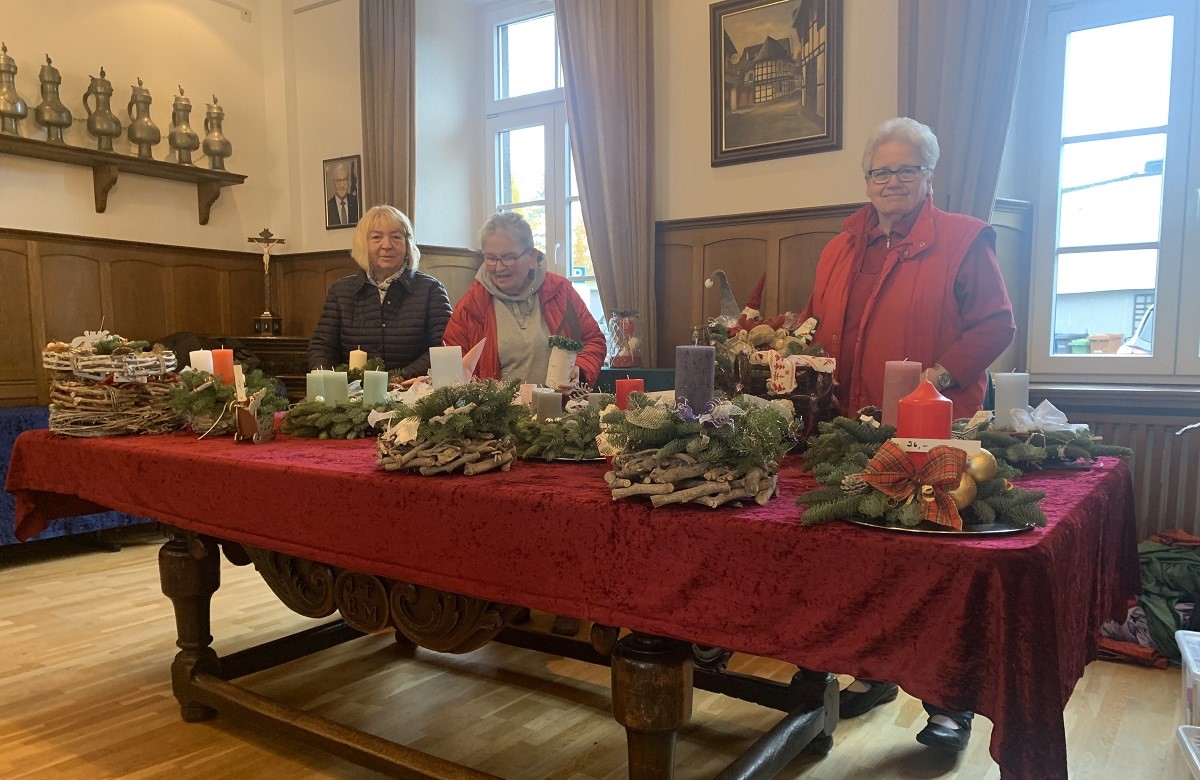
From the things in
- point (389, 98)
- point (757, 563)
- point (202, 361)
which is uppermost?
point (389, 98)

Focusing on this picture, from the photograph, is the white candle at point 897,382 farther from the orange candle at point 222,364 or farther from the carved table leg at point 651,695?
the orange candle at point 222,364

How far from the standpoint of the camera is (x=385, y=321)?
2.91 metres

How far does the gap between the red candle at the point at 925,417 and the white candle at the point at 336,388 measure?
1.44 metres

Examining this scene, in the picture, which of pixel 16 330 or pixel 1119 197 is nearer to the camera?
pixel 1119 197

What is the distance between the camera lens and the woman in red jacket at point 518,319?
8.48 ft

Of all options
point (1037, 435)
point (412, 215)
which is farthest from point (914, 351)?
point (412, 215)

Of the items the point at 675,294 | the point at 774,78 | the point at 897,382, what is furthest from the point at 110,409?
the point at 774,78

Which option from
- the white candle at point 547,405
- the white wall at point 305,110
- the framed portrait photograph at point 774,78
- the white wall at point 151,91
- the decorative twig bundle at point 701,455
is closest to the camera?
the decorative twig bundle at point 701,455

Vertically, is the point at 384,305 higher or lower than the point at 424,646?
higher

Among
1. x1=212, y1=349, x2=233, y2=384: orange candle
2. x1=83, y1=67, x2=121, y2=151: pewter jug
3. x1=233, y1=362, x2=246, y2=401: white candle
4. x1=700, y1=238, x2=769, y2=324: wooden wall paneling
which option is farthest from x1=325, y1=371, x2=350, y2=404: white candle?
x1=83, y1=67, x2=121, y2=151: pewter jug

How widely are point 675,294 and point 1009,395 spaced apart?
280cm

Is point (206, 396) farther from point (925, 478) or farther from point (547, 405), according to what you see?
point (925, 478)

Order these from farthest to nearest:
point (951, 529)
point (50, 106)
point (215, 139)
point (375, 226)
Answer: point (215, 139), point (50, 106), point (375, 226), point (951, 529)

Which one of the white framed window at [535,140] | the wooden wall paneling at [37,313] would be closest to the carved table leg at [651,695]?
the white framed window at [535,140]
